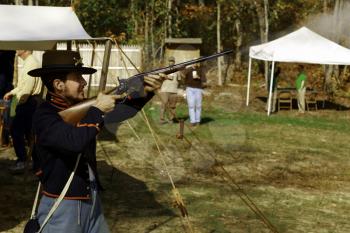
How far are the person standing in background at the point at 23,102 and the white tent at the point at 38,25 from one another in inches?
21.4

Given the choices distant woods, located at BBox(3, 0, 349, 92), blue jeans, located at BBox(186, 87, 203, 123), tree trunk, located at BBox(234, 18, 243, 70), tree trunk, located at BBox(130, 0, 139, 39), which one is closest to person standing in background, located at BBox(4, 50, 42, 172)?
blue jeans, located at BBox(186, 87, 203, 123)

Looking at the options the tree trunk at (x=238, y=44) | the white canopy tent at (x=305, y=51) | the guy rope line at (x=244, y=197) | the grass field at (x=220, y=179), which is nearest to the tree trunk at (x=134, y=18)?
the tree trunk at (x=238, y=44)

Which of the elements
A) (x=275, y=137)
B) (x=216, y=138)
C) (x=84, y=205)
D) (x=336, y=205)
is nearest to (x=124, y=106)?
(x=84, y=205)

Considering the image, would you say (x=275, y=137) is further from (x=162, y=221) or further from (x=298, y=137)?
(x=162, y=221)

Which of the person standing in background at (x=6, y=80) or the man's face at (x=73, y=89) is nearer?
the man's face at (x=73, y=89)

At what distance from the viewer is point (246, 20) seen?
32594mm

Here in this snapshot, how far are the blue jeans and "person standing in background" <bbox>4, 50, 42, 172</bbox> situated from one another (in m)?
6.08

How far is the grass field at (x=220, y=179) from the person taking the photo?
24.1 feet

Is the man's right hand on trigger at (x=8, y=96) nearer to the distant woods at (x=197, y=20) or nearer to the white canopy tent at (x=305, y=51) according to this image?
the white canopy tent at (x=305, y=51)

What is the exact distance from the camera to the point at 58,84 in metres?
3.67

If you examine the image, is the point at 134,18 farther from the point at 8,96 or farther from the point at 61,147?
the point at 61,147

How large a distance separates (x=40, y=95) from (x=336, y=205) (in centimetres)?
499

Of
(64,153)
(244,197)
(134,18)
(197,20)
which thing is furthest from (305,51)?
(197,20)

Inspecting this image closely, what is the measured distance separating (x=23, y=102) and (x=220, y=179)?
3.54m
